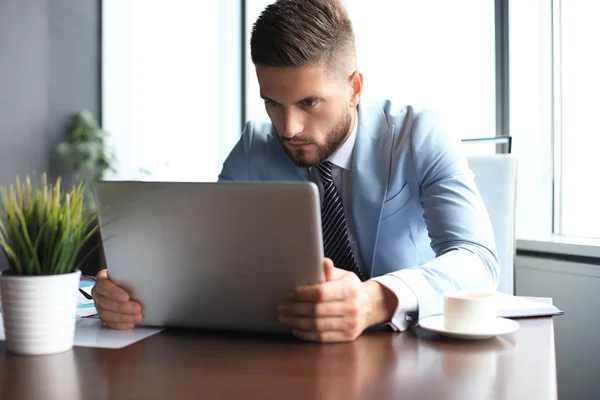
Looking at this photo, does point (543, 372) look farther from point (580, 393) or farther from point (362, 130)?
point (580, 393)

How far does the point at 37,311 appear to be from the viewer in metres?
1.01

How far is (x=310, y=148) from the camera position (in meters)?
1.54

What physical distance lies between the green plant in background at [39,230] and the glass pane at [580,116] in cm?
209

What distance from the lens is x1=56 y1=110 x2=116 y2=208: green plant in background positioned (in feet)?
14.4

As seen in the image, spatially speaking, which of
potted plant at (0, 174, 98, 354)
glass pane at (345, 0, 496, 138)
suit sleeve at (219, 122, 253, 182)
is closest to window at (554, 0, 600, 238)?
glass pane at (345, 0, 496, 138)

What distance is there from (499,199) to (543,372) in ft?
3.19

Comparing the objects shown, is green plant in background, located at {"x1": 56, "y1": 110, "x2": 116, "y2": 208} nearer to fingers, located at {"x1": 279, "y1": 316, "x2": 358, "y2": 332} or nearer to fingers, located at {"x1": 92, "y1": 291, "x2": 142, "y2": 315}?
fingers, located at {"x1": 92, "y1": 291, "x2": 142, "y2": 315}

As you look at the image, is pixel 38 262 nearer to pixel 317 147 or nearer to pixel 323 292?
pixel 323 292

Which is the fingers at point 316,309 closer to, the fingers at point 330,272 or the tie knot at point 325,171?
the fingers at point 330,272

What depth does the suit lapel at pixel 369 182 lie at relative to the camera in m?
1.57

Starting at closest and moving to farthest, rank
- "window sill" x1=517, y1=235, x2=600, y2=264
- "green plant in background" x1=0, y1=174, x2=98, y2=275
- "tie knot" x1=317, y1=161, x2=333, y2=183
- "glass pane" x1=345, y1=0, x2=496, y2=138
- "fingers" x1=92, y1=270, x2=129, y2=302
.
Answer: "green plant in background" x1=0, y1=174, x2=98, y2=275
"fingers" x1=92, y1=270, x2=129, y2=302
"tie knot" x1=317, y1=161, x2=333, y2=183
"window sill" x1=517, y1=235, x2=600, y2=264
"glass pane" x1=345, y1=0, x2=496, y2=138

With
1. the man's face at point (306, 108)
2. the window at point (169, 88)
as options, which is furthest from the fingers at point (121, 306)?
the window at point (169, 88)

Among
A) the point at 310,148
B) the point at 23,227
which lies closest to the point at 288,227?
the point at 23,227

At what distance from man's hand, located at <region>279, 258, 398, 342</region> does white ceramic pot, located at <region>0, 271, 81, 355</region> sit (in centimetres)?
33
